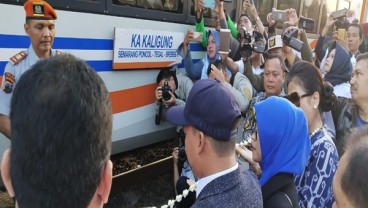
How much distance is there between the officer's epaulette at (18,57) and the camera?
2484 mm

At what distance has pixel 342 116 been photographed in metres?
2.68

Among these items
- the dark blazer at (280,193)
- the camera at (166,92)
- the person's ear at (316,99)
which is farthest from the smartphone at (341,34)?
the dark blazer at (280,193)

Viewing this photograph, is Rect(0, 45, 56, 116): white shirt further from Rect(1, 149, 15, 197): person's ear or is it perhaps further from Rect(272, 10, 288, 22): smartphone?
Rect(272, 10, 288, 22): smartphone

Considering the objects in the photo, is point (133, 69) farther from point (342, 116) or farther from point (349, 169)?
point (349, 169)

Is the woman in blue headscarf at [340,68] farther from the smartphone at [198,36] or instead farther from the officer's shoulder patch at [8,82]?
the officer's shoulder patch at [8,82]

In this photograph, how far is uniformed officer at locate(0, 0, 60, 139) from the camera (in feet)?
8.01

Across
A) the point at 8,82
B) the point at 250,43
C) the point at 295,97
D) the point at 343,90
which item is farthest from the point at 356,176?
the point at 250,43

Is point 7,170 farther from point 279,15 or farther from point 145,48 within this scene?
point 279,15

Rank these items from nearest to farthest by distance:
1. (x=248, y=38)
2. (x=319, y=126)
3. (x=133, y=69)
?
1. (x=319, y=126)
2. (x=133, y=69)
3. (x=248, y=38)

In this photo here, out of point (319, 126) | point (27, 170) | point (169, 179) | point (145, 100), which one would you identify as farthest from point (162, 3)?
point (27, 170)

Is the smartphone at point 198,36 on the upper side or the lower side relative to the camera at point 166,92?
upper

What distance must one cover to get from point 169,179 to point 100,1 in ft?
6.78

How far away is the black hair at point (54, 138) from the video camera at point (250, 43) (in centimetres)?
349

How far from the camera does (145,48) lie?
3713 millimetres
